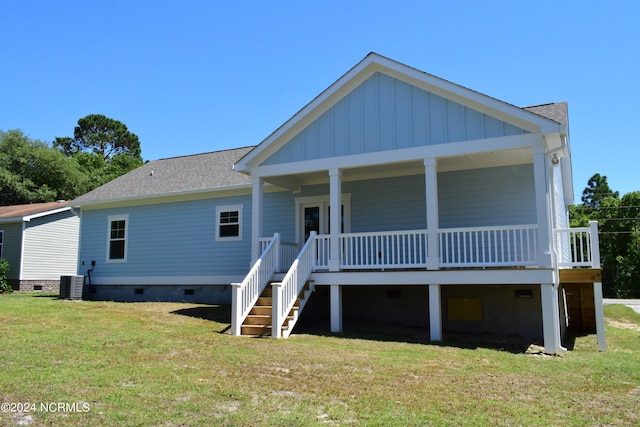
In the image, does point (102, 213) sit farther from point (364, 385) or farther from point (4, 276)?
point (364, 385)

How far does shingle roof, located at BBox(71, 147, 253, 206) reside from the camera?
16641 mm

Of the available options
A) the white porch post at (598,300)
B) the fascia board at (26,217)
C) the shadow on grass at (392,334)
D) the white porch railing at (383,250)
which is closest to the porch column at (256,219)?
the shadow on grass at (392,334)

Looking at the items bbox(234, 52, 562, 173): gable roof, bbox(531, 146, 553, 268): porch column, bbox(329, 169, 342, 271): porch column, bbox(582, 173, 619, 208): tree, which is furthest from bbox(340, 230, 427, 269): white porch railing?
bbox(582, 173, 619, 208): tree

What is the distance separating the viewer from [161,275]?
55.6 feet

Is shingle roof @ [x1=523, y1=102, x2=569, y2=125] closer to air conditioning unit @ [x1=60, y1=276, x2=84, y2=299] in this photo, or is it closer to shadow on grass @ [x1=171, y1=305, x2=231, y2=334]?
shadow on grass @ [x1=171, y1=305, x2=231, y2=334]

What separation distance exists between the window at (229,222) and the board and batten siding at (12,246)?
40.9 ft

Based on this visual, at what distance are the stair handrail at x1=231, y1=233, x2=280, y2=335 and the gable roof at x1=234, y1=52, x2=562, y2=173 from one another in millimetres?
2340

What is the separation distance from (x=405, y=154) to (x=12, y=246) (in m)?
20.0

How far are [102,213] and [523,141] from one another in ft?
46.8

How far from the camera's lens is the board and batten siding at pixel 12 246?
23312mm

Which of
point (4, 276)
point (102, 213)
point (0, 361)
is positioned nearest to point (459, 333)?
point (0, 361)

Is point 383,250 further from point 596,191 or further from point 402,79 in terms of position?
point 596,191

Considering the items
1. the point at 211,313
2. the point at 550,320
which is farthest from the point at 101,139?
the point at 550,320

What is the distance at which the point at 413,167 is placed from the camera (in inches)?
527
